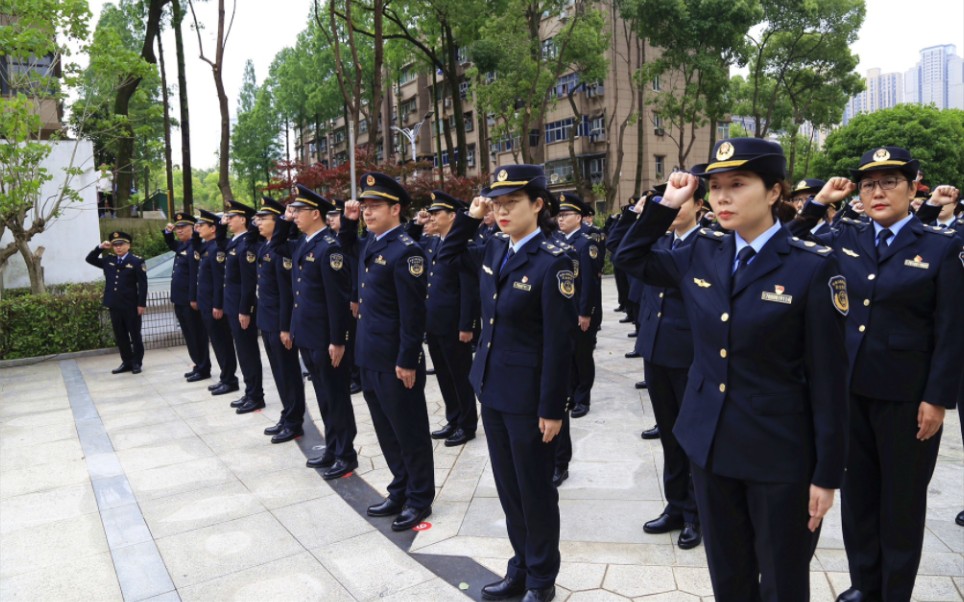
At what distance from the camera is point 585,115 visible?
35.8m

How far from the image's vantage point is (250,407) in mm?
7727

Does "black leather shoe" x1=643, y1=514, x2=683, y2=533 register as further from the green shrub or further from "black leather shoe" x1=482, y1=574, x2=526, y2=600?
the green shrub

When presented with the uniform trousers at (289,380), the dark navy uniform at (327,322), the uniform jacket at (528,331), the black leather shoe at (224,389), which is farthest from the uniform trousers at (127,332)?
the uniform jacket at (528,331)

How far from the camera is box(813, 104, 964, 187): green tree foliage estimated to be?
28.8 meters

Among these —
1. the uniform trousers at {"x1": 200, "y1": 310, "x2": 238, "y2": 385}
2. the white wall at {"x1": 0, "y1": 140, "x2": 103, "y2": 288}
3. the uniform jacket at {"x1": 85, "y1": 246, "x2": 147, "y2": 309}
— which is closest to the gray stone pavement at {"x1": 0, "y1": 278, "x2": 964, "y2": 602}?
the uniform trousers at {"x1": 200, "y1": 310, "x2": 238, "y2": 385}

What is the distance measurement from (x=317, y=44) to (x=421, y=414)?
27752 millimetres

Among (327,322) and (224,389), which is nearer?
(327,322)

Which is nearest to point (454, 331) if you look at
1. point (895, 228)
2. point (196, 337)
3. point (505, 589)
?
point (505, 589)

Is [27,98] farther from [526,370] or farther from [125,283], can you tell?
[526,370]

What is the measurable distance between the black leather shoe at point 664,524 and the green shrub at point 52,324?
35.9 feet

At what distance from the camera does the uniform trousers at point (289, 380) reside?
6547 mm

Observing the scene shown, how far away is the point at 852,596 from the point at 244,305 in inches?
250

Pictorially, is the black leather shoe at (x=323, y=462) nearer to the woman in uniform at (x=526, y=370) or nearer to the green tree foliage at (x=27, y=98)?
the woman in uniform at (x=526, y=370)

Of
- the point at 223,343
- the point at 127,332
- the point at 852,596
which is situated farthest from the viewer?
the point at 127,332
